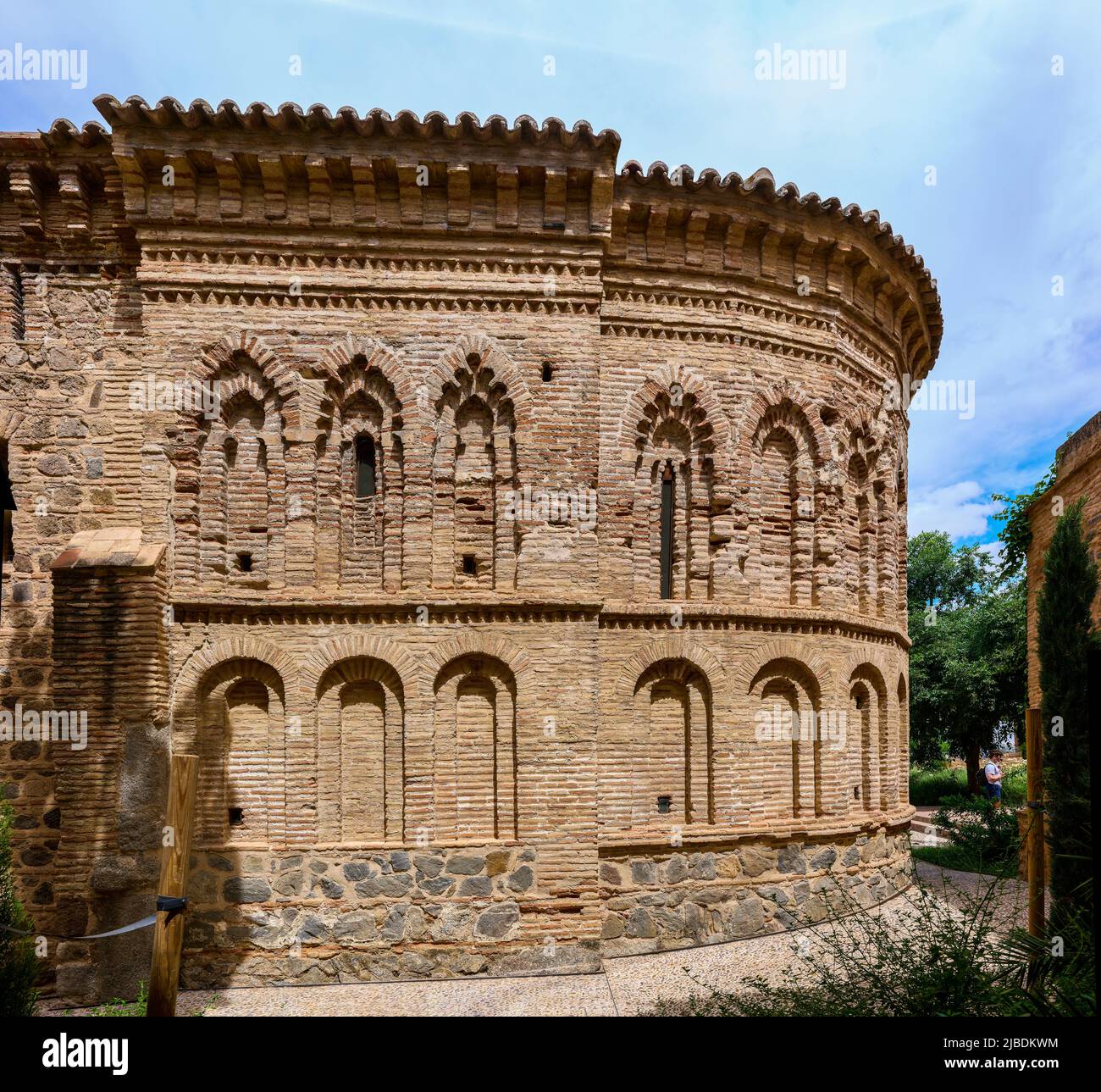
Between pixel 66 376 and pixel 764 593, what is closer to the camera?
pixel 66 376

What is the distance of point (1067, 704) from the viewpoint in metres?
6.29

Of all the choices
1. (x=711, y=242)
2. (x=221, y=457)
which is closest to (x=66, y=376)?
(x=221, y=457)

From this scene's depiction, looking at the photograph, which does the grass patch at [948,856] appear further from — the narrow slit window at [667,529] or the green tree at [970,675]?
the green tree at [970,675]

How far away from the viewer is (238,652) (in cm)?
773

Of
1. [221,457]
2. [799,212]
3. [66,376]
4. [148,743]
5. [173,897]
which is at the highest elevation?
[799,212]

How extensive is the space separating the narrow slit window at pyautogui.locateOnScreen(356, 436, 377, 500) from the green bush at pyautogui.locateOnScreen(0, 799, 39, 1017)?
14.7 ft

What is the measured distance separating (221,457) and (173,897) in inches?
185

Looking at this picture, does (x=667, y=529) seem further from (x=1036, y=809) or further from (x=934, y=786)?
(x=934, y=786)

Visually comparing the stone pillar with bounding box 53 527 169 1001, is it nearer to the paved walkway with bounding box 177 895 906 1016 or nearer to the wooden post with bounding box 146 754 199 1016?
the paved walkway with bounding box 177 895 906 1016

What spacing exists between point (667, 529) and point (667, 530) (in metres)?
0.01

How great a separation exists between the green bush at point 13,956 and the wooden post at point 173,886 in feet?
3.11

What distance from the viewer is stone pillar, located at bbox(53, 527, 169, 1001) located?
278 inches

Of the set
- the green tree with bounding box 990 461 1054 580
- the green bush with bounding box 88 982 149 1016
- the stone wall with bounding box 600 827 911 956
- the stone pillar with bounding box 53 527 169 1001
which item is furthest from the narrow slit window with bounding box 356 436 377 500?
the green tree with bounding box 990 461 1054 580
